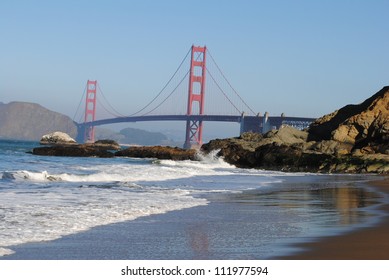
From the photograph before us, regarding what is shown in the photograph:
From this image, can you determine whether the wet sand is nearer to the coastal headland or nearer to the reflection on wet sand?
the reflection on wet sand

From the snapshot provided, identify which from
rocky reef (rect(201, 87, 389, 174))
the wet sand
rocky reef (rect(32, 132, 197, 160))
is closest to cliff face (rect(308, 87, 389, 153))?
rocky reef (rect(201, 87, 389, 174))

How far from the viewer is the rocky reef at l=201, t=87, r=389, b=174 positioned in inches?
1087

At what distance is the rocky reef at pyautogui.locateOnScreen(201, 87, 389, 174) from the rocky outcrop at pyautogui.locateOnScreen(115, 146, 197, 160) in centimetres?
122

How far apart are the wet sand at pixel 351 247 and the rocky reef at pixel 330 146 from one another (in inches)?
795

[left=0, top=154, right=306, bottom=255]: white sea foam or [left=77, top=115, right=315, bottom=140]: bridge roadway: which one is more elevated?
[left=77, top=115, right=315, bottom=140]: bridge roadway

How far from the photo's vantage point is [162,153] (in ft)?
128

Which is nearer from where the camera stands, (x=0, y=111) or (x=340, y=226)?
(x=340, y=226)

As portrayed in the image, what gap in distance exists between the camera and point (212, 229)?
699 centimetres
